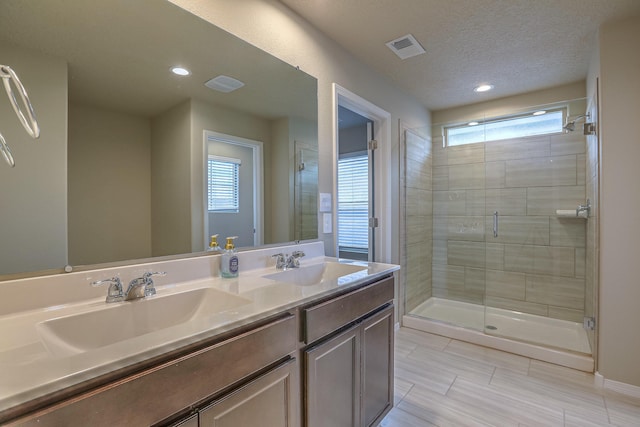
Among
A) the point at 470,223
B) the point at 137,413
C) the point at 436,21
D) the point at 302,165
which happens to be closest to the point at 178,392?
the point at 137,413

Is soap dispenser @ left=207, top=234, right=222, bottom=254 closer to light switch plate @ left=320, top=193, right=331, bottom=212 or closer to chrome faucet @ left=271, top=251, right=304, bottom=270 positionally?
chrome faucet @ left=271, top=251, right=304, bottom=270

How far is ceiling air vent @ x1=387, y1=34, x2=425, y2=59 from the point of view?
86.5 inches

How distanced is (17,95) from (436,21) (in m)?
2.22

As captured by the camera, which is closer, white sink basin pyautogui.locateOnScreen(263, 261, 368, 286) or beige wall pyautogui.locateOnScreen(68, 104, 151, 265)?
beige wall pyautogui.locateOnScreen(68, 104, 151, 265)

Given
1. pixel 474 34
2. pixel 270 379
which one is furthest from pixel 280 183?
pixel 474 34

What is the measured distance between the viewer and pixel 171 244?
1.35 metres

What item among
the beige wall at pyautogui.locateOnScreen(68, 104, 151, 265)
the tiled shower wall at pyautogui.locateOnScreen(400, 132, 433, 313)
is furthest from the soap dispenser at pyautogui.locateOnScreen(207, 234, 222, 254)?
the tiled shower wall at pyautogui.locateOnScreen(400, 132, 433, 313)

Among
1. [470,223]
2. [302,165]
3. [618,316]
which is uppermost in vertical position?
[302,165]

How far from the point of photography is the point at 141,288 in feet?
3.62

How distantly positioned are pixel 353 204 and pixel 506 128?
1.89 m

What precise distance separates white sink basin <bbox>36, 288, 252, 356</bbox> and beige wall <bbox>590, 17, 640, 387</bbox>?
240cm

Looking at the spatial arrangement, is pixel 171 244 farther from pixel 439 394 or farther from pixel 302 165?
pixel 439 394

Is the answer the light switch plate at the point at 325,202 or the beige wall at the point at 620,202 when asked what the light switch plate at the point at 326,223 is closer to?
the light switch plate at the point at 325,202

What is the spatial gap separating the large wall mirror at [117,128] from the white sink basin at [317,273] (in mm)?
265
